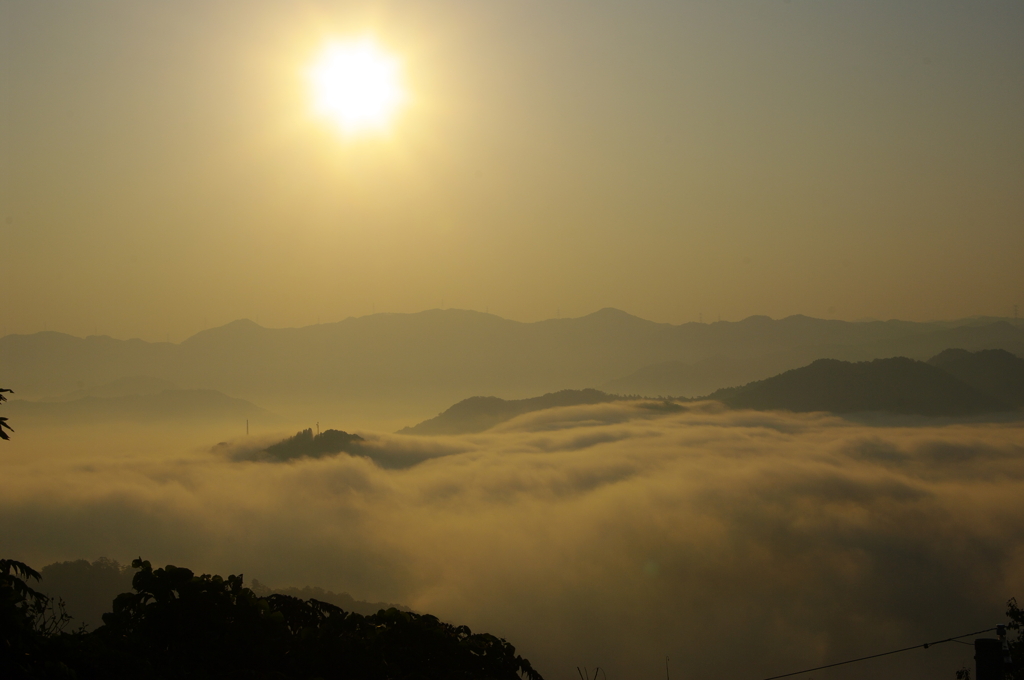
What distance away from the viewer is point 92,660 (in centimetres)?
1408

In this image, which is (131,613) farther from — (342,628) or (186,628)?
(342,628)

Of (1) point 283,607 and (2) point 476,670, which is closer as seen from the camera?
(2) point 476,670

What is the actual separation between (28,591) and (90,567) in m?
175

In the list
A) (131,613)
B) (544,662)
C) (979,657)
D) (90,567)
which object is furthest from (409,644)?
(544,662)

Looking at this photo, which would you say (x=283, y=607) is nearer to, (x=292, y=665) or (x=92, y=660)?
(x=292, y=665)

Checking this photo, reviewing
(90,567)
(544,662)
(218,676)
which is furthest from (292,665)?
(544,662)

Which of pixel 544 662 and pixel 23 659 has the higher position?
pixel 23 659

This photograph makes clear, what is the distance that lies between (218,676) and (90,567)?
172224mm

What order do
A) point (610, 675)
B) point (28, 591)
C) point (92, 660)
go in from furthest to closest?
point (610, 675) < point (92, 660) < point (28, 591)

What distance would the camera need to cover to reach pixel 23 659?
39.9 feet

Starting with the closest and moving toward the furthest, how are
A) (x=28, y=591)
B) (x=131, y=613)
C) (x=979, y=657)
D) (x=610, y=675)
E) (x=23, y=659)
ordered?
(x=23, y=659) < (x=28, y=591) < (x=979, y=657) < (x=131, y=613) < (x=610, y=675)

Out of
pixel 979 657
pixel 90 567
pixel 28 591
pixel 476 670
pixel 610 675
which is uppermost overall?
pixel 28 591

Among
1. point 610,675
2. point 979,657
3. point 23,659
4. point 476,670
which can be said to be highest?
point 23,659

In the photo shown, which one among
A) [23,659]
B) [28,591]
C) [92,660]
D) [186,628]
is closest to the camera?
[23,659]
